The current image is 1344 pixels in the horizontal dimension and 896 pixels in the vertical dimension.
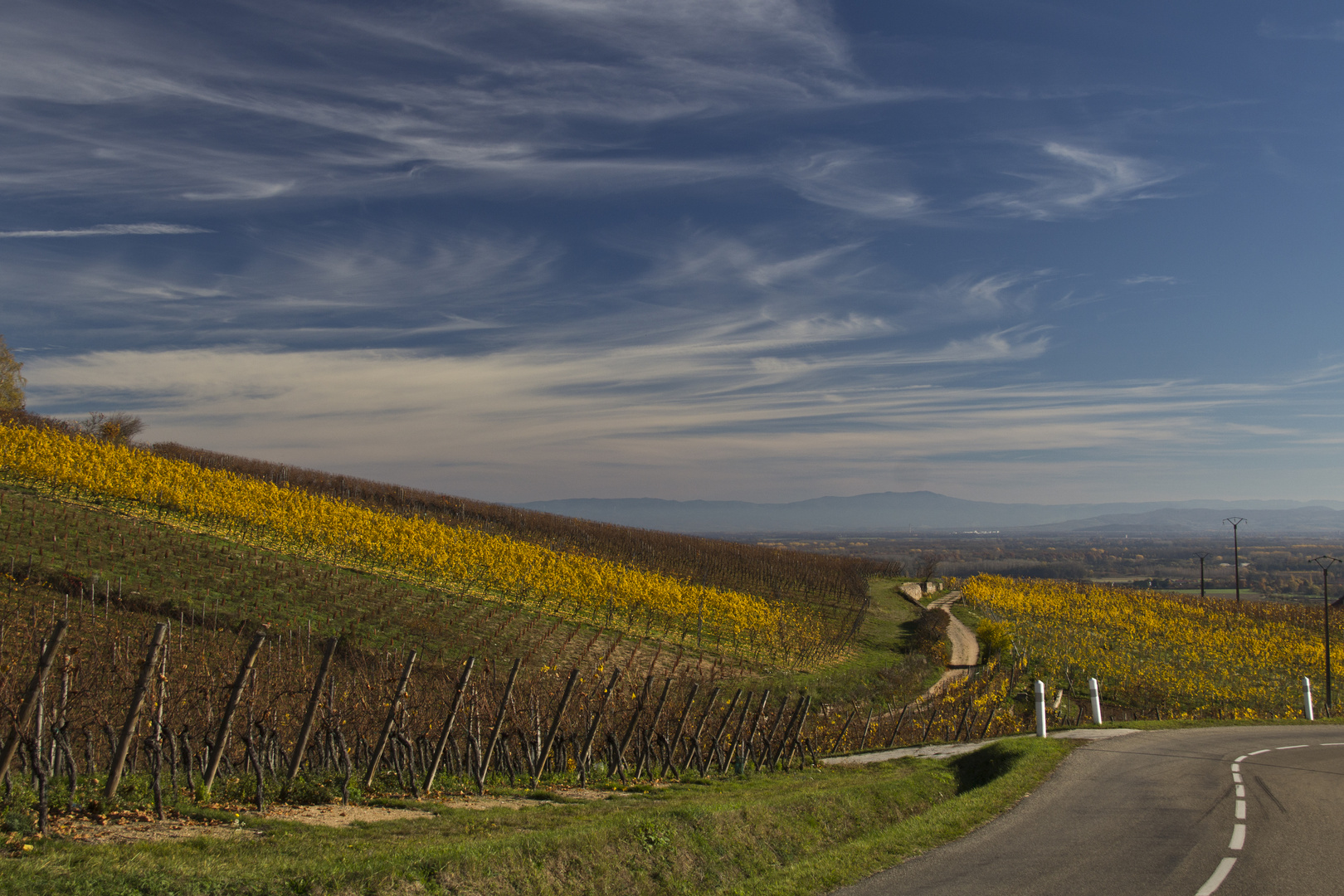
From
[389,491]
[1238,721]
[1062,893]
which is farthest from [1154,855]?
[389,491]

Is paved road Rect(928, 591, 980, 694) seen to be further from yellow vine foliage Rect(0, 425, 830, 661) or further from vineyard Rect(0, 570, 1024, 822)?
vineyard Rect(0, 570, 1024, 822)

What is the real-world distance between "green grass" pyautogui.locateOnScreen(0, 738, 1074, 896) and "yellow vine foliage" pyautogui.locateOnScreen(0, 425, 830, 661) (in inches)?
1261

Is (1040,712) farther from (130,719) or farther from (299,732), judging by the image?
(130,719)

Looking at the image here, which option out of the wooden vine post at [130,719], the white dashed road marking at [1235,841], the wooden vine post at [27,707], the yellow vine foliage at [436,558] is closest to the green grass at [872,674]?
the yellow vine foliage at [436,558]

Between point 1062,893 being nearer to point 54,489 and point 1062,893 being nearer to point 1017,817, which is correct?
point 1017,817

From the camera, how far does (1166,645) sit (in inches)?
2042

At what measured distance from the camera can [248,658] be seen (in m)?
9.63

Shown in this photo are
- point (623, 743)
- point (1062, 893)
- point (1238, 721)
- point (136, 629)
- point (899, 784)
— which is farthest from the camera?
point (136, 629)

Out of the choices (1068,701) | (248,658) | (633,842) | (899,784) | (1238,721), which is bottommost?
(1068,701)

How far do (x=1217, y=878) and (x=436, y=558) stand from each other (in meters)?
42.1

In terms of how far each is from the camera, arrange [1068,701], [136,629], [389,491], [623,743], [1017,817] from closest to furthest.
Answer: [1017,817], [623,743], [136,629], [1068,701], [389,491]

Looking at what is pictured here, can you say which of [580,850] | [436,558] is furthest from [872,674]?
[580,850]

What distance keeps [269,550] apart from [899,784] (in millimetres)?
38011

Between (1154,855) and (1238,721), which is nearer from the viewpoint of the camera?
(1154,855)
